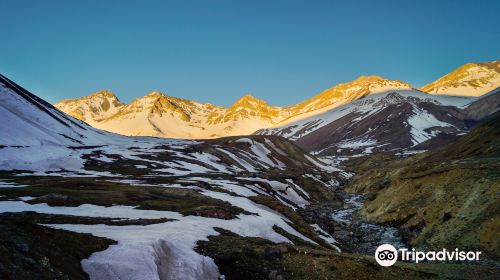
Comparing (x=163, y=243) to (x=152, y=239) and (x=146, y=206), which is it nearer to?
(x=152, y=239)

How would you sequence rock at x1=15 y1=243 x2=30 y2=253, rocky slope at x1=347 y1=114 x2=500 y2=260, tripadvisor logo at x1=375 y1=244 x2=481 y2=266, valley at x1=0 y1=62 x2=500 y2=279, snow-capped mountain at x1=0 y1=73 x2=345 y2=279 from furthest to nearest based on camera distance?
1. rocky slope at x1=347 y1=114 x2=500 y2=260
2. tripadvisor logo at x1=375 y1=244 x2=481 y2=266
3. snow-capped mountain at x1=0 y1=73 x2=345 y2=279
4. valley at x1=0 y1=62 x2=500 y2=279
5. rock at x1=15 y1=243 x2=30 y2=253

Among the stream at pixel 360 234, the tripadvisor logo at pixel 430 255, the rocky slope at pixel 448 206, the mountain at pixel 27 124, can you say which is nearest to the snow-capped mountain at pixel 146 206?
the mountain at pixel 27 124

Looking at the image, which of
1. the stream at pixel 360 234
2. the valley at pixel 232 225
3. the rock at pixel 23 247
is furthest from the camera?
the stream at pixel 360 234

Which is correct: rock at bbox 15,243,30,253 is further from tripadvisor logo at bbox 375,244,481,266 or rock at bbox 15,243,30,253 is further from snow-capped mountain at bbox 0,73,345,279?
tripadvisor logo at bbox 375,244,481,266

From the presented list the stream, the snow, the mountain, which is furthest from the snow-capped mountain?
the stream

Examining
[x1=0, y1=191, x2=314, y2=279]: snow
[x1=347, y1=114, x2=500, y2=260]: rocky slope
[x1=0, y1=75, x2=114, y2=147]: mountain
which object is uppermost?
[x1=0, y1=75, x2=114, y2=147]: mountain

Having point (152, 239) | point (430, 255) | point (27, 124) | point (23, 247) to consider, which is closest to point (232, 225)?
point (152, 239)

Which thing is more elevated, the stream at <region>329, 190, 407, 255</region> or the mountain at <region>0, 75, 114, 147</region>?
the mountain at <region>0, 75, 114, 147</region>

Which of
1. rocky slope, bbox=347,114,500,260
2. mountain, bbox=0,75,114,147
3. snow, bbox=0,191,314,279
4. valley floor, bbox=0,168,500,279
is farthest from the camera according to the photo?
mountain, bbox=0,75,114,147

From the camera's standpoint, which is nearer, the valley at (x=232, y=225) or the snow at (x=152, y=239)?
the snow at (x=152, y=239)

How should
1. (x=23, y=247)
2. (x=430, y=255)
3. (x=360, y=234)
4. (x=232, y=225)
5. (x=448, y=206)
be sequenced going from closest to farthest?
(x=23, y=247) < (x=232, y=225) < (x=430, y=255) < (x=448, y=206) < (x=360, y=234)

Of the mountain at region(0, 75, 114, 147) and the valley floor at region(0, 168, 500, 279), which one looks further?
the mountain at region(0, 75, 114, 147)

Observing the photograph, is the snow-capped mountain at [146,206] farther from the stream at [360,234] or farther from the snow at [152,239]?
the stream at [360,234]

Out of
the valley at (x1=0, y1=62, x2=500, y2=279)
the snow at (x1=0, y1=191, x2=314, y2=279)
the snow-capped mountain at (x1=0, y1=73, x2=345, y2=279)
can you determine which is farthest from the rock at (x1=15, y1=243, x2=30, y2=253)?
the snow at (x1=0, y1=191, x2=314, y2=279)
